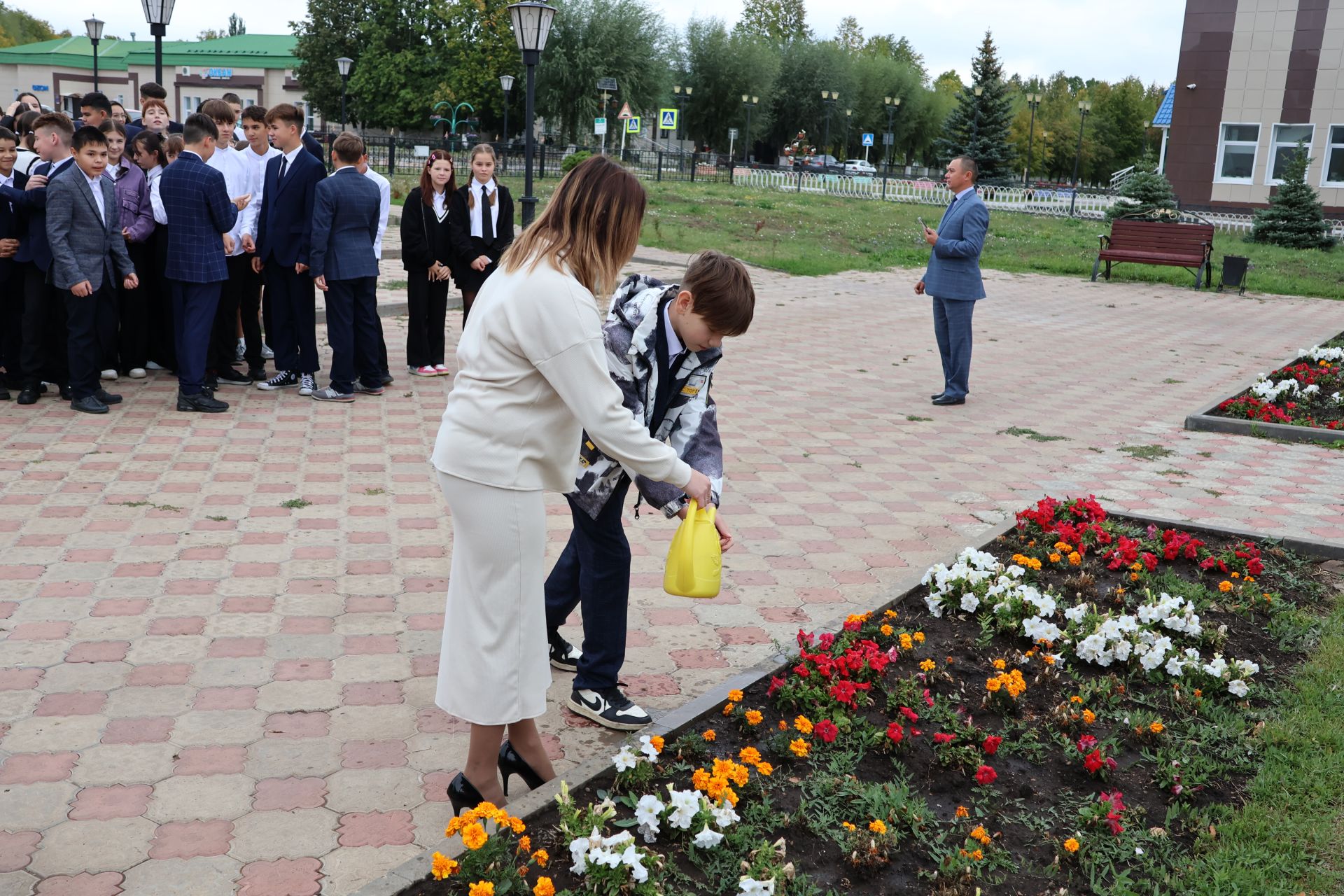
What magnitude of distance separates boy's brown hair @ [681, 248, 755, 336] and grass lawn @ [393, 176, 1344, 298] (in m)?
16.2

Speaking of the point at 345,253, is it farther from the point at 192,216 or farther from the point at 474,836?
the point at 474,836

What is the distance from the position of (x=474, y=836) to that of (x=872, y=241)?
2328cm

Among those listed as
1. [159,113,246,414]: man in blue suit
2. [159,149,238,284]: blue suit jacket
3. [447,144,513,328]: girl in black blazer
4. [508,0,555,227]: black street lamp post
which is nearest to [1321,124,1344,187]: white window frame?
[508,0,555,227]: black street lamp post

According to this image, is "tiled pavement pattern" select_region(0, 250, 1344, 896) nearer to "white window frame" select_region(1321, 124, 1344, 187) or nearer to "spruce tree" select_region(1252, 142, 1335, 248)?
"spruce tree" select_region(1252, 142, 1335, 248)

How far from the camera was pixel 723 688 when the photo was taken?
3.77 meters

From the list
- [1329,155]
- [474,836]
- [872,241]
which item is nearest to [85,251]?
[474,836]

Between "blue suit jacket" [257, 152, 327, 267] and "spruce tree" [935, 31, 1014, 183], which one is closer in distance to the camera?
"blue suit jacket" [257, 152, 327, 267]

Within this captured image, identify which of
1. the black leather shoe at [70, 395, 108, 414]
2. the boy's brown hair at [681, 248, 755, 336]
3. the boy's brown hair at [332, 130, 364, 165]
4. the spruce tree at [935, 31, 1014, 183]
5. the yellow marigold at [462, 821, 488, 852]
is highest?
the spruce tree at [935, 31, 1014, 183]

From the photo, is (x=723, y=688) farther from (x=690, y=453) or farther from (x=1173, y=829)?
(x=1173, y=829)

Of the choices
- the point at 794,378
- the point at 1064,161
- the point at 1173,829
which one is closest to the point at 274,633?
the point at 1173,829

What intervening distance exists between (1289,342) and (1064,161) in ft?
229

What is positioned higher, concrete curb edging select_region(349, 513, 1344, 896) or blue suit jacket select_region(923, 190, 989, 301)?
blue suit jacket select_region(923, 190, 989, 301)

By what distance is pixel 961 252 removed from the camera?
351 inches

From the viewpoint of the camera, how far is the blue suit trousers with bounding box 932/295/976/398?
9.05m
